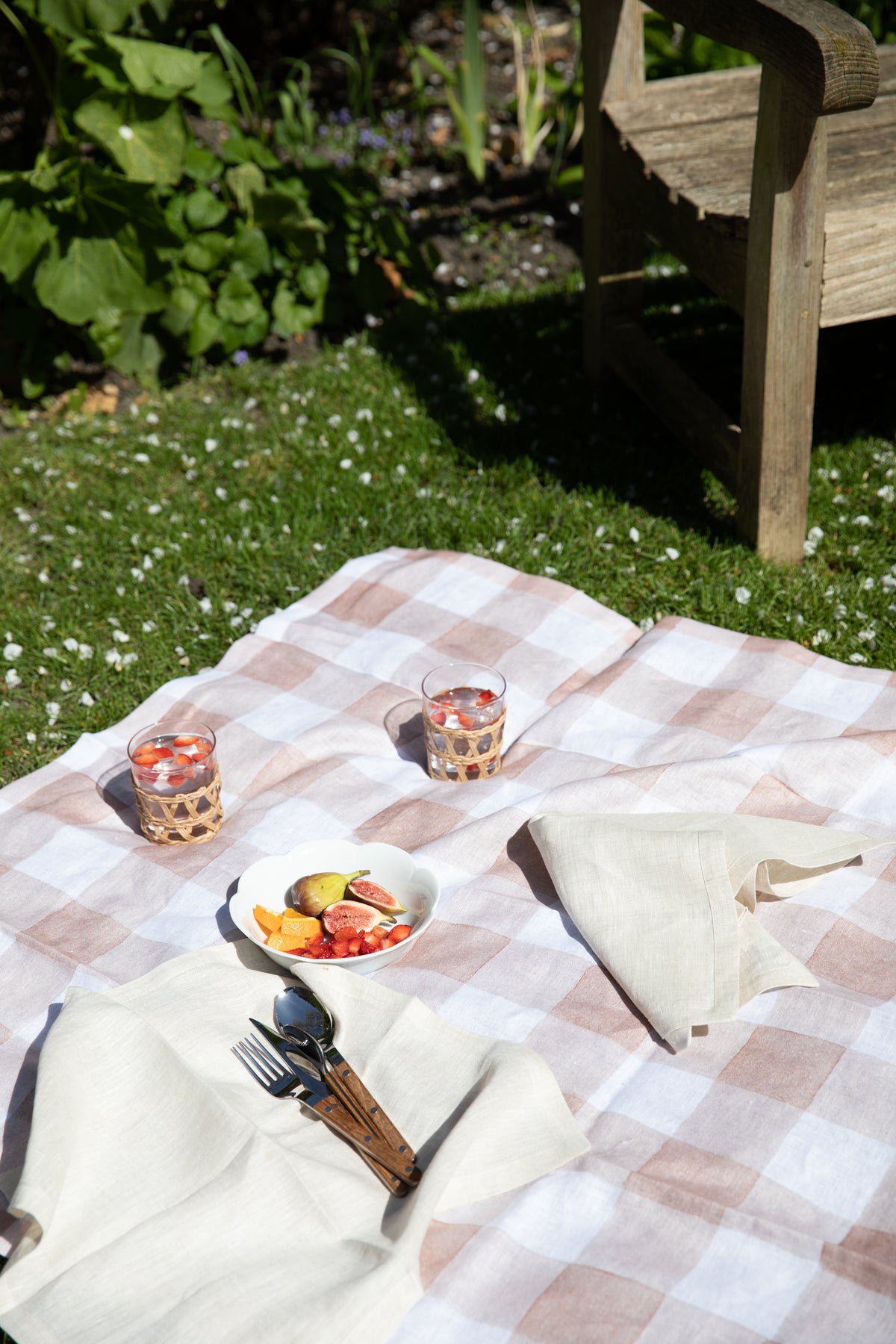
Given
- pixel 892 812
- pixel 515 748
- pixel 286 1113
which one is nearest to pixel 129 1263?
pixel 286 1113

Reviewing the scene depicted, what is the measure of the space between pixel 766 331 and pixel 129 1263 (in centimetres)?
240

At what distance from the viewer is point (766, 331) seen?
2889 millimetres

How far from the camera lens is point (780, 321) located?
113 inches

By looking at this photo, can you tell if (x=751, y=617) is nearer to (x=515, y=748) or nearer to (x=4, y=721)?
(x=515, y=748)

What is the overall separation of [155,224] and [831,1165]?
139 inches

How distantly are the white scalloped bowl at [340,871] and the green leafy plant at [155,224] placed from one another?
246cm

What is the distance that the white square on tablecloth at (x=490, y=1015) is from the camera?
1897mm

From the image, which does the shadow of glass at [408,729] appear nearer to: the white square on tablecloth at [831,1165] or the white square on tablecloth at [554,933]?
the white square on tablecloth at [554,933]

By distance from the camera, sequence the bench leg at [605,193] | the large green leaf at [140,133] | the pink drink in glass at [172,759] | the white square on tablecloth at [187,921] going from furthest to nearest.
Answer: the large green leaf at [140,133] < the bench leg at [605,193] < the pink drink in glass at [172,759] < the white square on tablecloth at [187,921]

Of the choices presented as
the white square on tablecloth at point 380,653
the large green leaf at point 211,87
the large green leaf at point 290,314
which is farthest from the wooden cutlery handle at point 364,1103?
the large green leaf at point 211,87

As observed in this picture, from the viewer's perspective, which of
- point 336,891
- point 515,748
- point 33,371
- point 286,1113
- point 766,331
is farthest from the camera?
point 33,371

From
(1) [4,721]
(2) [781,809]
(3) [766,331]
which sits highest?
(3) [766,331]

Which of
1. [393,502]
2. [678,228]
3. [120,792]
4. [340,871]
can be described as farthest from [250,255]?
[340,871]

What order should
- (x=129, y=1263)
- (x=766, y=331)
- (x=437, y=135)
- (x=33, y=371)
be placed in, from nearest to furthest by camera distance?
(x=129, y=1263) → (x=766, y=331) → (x=33, y=371) → (x=437, y=135)
